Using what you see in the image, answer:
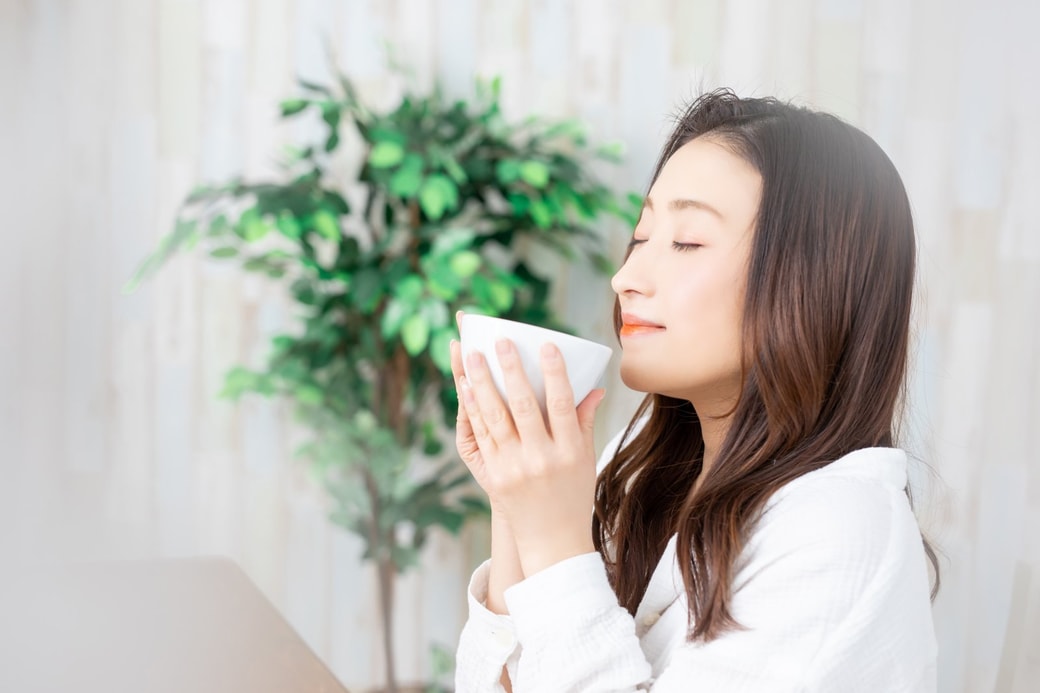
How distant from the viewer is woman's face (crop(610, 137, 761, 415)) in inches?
30.6

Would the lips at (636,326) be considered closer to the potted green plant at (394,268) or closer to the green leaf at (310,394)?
the potted green plant at (394,268)

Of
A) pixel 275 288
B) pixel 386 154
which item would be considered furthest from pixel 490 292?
pixel 275 288

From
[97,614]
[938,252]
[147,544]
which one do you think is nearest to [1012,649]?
[97,614]

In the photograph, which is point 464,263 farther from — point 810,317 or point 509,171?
point 810,317

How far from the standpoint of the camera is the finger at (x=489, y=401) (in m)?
0.72

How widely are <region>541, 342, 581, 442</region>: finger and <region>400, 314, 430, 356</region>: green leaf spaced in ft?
3.27

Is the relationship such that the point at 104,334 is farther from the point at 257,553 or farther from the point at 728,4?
the point at 728,4

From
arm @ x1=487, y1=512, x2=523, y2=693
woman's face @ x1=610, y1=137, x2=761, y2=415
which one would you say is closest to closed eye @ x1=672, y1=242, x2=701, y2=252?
woman's face @ x1=610, y1=137, x2=761, y2=415

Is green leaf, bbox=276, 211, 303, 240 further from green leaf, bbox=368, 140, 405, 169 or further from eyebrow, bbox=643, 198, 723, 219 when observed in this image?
eyebrow, bbox=643, 198, 723, 219

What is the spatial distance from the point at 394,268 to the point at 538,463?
114cm

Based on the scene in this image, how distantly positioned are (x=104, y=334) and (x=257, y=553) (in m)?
0.61

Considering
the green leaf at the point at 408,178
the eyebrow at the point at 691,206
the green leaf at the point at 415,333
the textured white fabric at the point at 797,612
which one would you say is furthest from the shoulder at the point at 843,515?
the green leaf at the point at 408,178

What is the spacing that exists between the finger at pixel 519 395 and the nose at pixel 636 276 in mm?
128

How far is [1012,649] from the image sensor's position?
3.82 ft
